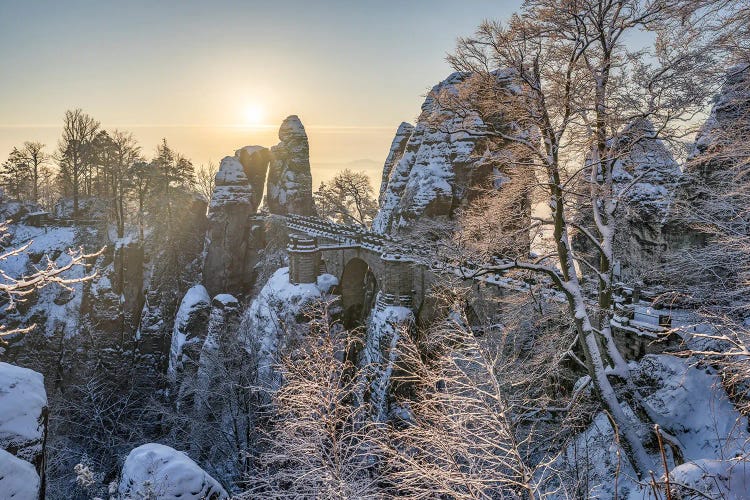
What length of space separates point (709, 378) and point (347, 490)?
7.98 meters

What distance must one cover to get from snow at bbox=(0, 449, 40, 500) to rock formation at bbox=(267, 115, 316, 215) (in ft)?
105

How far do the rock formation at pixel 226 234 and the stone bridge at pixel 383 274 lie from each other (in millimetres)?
5619

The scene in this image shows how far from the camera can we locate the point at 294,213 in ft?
118

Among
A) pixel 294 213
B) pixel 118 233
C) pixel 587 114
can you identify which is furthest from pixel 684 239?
pixel 118 233

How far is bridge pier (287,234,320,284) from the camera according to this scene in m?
23.0

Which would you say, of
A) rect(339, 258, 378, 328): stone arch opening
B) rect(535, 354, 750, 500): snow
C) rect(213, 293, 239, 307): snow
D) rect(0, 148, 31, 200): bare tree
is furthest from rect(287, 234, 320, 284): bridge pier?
rect(0, 148, 31, 200): bare tree

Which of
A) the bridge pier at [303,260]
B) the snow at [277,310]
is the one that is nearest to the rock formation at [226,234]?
the snow at [277,310]

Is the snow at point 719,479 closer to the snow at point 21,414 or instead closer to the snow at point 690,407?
the snow at point 690,407

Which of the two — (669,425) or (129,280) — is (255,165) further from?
(669,425)

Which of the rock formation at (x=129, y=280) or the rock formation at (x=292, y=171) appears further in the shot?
the rock formation at (x=292, y=171)

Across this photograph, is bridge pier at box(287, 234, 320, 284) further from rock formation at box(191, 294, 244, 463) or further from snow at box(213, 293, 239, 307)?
snow at box(213, 293, 239, 307)

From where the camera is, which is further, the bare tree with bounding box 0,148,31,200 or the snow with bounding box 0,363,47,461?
the bare tree with bounding box 0,148,31,200

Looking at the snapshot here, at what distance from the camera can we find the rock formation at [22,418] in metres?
5.02

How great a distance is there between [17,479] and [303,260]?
1867 centimetres
